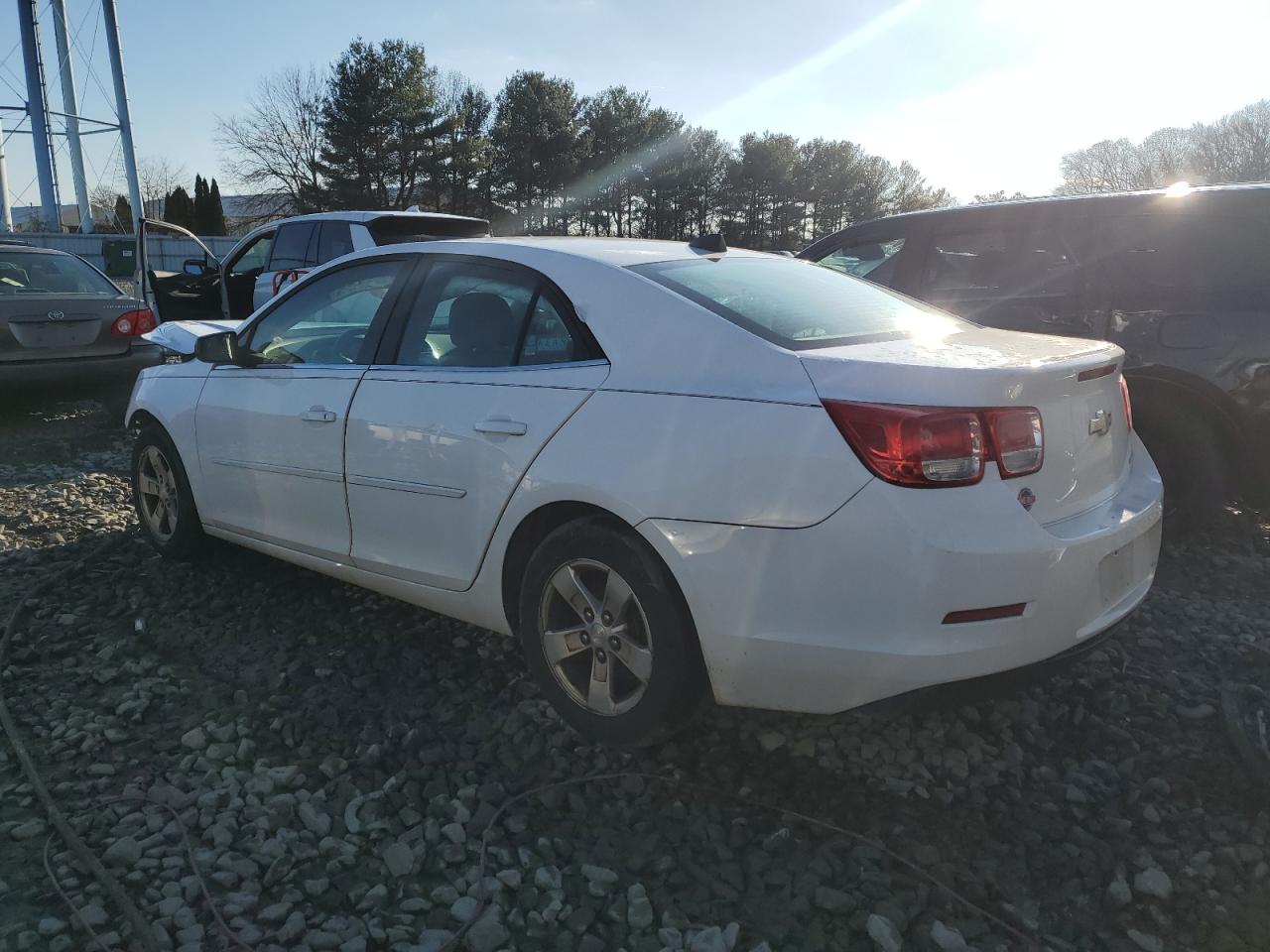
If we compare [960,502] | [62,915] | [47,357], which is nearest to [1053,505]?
[960,502]

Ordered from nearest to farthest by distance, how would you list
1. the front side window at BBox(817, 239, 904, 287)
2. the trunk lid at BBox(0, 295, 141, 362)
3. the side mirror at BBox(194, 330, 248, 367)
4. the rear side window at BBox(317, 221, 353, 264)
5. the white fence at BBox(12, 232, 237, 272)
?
the side mirror at BBox(194, 330, 248, 367) → the front side window at BBox(817, 239, 904, 287) → the trunk lid at BBox(0, 295, 141, 362) → the rear side window at BBox(317, 221, 353, 264) → the white fence at BBox(12, 232, 237, 272)

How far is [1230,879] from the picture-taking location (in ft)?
7.36

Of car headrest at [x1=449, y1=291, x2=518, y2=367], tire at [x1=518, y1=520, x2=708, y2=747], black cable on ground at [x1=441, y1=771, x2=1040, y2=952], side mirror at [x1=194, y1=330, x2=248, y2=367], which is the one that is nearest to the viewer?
black cable on ground at [x1=441, y1=771, x2=1040, y2=952]

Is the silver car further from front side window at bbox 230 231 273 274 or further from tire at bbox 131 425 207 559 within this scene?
tire at bbox 131 425 207 559

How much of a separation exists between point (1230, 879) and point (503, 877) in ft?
5.84

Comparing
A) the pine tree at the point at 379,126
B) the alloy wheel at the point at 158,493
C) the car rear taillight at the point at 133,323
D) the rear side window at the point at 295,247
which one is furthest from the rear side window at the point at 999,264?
the pine tree at the point at 379,126

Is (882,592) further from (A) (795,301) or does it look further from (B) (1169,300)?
(B) (1169,300)

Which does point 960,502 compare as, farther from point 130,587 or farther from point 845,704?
point 130,587

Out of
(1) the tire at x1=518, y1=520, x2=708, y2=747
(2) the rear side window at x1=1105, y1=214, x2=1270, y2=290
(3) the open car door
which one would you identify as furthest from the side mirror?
(3) the open car door

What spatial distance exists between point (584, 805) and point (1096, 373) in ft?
6.27

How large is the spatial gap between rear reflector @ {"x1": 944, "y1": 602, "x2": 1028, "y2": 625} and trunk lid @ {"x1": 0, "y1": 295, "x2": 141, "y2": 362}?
8037 millimetres

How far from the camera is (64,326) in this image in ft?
25.7

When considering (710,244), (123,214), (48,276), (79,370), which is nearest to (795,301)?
(710,244)

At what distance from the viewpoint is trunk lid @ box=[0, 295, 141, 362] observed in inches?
298
